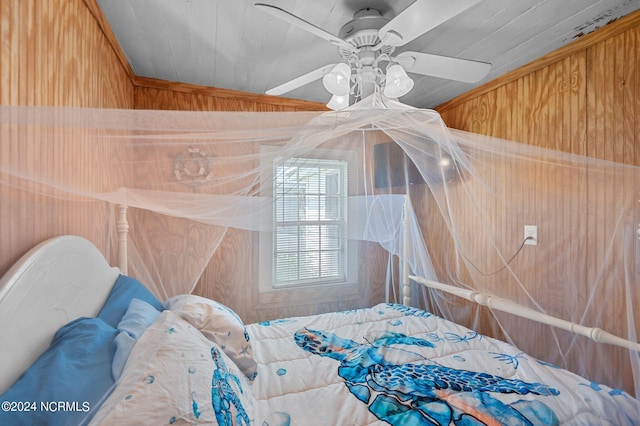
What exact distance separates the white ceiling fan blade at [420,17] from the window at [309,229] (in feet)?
2.25

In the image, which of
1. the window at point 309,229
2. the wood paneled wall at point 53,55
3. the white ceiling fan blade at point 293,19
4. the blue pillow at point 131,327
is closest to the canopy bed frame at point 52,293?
the blue pillow at point 131,327

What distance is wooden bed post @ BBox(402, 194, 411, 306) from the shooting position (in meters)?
2.37

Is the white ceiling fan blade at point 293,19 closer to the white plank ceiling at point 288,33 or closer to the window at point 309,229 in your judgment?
the white plank ceiling at point 288,33

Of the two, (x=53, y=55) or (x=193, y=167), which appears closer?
(x=193, y=167)

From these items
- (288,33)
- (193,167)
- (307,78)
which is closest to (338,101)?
(307,78)

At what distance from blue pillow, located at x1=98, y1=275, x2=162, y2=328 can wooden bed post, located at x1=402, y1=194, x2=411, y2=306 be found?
5.60 feet

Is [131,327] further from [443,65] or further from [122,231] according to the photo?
[443,65]

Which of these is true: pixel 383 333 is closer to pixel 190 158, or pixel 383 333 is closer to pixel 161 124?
pixel 190 158

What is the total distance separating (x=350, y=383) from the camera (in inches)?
54.4

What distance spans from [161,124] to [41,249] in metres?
0.53

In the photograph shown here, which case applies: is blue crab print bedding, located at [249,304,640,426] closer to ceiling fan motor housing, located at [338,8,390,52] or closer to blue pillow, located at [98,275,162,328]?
blue pillow, located at [98,275,162,328]

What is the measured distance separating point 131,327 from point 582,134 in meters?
2.63

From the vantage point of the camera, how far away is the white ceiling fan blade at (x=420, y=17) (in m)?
1.12

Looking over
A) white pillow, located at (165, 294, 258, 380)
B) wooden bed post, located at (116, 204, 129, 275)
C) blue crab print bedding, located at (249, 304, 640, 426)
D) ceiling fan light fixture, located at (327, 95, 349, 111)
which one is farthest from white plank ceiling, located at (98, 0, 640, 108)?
blue crab print bedding, located at (249, 304, 640, 426)
